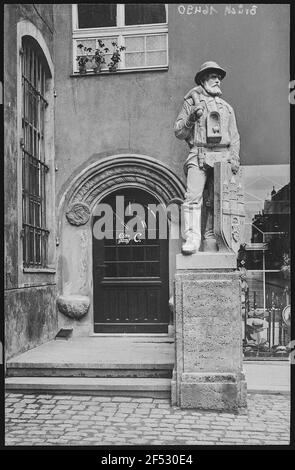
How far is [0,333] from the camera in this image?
206 inches

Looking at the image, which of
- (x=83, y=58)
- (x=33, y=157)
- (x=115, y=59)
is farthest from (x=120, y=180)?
(x=83, y=58)

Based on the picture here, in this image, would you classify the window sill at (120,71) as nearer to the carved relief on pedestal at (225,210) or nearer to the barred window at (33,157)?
the barred window at (33,157)

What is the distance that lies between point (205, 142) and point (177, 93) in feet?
10.7

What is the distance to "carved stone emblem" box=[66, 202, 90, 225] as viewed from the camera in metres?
8.98

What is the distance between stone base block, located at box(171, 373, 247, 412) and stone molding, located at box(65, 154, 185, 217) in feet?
12.6

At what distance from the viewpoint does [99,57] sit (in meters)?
9.09

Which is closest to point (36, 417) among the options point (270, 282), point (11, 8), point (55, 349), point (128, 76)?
point (55, 349)

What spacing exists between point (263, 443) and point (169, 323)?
4293mm

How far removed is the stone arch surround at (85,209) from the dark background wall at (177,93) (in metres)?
0.23

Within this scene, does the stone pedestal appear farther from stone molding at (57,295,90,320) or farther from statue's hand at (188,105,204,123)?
stone molding at (57,295,90,320)

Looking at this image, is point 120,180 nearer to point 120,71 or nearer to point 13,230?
point 120,71

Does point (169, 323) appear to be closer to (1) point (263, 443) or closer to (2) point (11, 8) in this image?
(1) point (263, 443)

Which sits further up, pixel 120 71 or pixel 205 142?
pixel 120 71

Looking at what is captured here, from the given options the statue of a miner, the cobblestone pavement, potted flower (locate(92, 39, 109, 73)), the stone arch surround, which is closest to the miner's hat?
the statue of a miner
